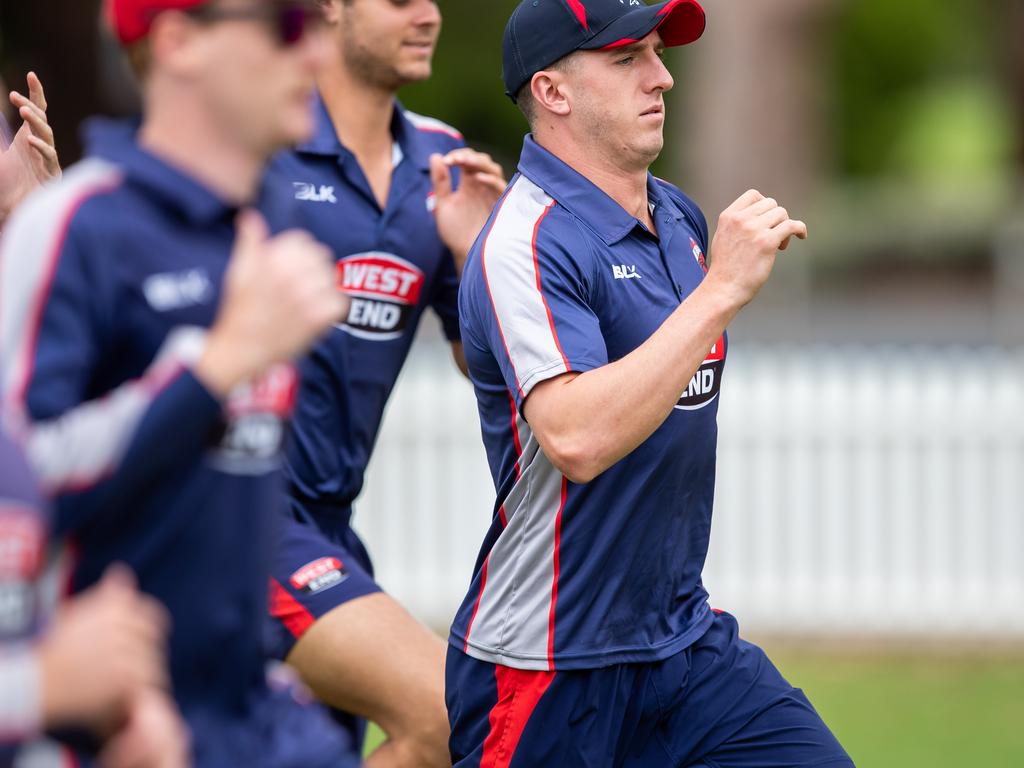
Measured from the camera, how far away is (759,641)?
32.4 ft

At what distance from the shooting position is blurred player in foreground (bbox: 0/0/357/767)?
243 centimetres

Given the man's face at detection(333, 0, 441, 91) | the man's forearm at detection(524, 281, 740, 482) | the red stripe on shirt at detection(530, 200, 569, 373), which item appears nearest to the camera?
the man's forearm at detection(524, 281, 740, 482)

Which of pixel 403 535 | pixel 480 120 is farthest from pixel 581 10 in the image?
pixel 480 120

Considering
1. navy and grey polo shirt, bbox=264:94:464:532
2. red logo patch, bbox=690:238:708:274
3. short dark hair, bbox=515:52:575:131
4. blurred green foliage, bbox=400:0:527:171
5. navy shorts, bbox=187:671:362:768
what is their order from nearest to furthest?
navy shorts, bbox=187:671:362:768 < short dark hair, bbox=515:52:575:131 < red logo patch, bbox=690:238:708:274 < navy and grey polo shirt, bbox=264:94:464:532 < blurred green foliage, bbox=400:0:527:171

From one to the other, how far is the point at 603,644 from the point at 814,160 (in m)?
17.5

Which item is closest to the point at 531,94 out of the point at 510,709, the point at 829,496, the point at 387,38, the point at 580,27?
the point at 580,27

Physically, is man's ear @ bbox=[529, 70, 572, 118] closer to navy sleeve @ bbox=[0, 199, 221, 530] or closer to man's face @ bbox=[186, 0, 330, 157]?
man's face @ bbox=[186, 0, 330, 157]

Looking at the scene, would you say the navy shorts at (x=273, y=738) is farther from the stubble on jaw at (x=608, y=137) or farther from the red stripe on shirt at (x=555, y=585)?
the stubble on jaw at (x=608, y=137)

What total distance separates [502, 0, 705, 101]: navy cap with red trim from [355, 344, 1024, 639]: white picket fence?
5868 mm

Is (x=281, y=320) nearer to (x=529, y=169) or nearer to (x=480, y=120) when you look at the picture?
(x=529, y=169)

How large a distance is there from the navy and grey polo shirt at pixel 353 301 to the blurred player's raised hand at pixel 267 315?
6.83ft

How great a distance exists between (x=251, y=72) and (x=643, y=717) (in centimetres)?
202

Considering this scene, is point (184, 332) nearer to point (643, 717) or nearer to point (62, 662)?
point (62, 662)

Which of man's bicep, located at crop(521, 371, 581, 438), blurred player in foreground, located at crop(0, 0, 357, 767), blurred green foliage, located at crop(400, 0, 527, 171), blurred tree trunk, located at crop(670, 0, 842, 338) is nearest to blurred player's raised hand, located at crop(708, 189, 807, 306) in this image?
man's bicep, located at crop(521, 371, 581, 438)
